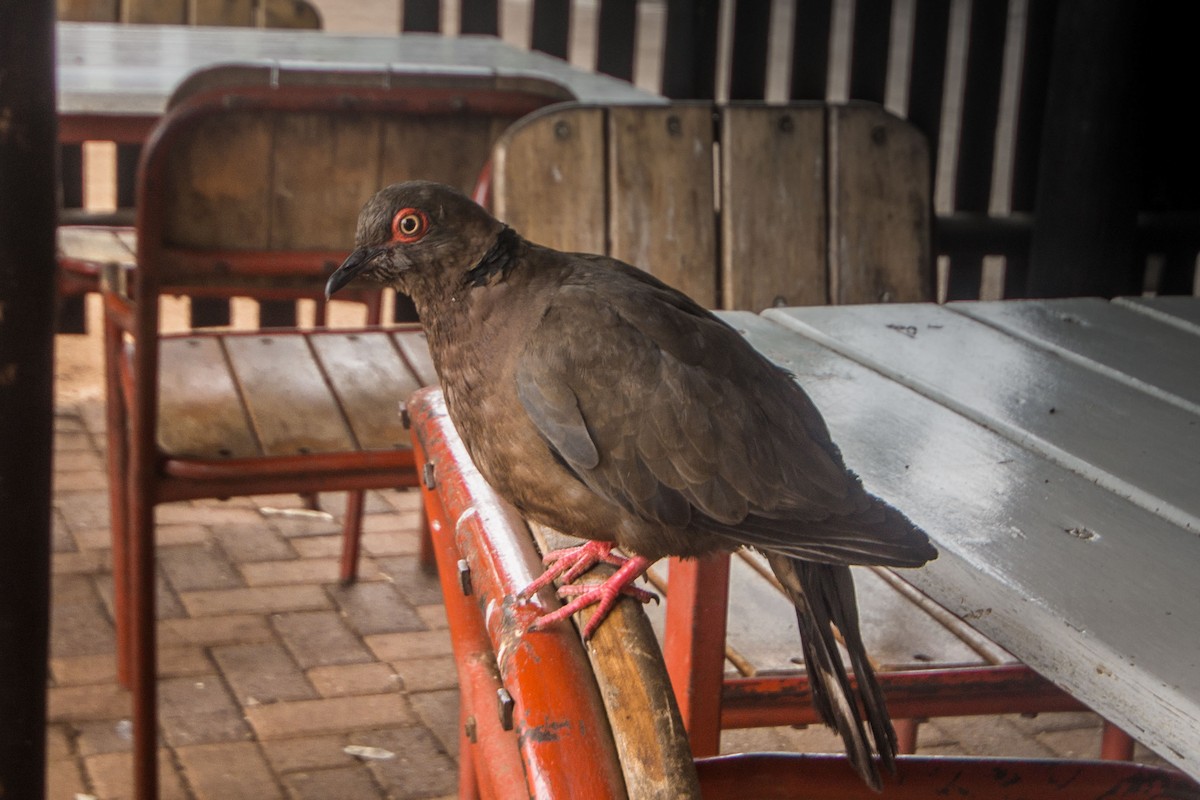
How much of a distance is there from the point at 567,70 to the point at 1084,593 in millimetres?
2982

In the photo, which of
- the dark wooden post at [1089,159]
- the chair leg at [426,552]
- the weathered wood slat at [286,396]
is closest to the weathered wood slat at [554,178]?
the weathered wood slat at [286,396]

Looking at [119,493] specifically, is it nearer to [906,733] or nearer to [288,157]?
[288,157]

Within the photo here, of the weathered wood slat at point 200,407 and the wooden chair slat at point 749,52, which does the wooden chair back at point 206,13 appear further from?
the weathered wood slat at point 200,407

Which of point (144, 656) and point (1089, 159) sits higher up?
point (1089, 159)

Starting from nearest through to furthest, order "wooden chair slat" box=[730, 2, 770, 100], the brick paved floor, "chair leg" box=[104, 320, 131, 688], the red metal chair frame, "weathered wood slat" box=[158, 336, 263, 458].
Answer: the red metal chair frame
"weathered wood slat" box=[158, 336, 263, 458]
the brick paved floor
"chair leg" box=[104, 320, 131, 688]
"wooden chair slat" box=[730, 2, 770, 100]

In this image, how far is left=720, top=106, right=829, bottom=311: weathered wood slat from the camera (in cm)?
295

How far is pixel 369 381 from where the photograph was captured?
9.13ft

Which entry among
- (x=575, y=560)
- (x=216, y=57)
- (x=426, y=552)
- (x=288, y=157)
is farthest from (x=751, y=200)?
(x=575, y=560)

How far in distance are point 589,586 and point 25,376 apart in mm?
688

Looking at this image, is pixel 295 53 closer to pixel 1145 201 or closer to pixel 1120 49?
pixel 1120 49

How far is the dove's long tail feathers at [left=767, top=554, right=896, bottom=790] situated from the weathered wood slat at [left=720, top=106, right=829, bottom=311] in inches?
66.7

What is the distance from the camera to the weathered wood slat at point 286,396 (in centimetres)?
252

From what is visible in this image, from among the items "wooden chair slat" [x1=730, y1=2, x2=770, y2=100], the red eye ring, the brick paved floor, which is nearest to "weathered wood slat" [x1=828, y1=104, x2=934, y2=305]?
the brick paved floor

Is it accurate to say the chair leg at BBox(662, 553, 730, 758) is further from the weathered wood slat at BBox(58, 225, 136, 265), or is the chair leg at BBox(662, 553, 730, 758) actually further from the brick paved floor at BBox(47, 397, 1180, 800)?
the weathered wood slat at BBox(58, 225, 136, 265)
